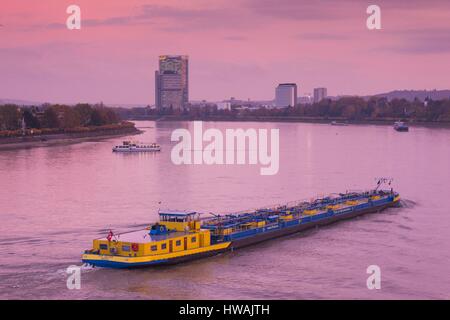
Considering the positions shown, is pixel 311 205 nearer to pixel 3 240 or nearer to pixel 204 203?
pixel 204 203

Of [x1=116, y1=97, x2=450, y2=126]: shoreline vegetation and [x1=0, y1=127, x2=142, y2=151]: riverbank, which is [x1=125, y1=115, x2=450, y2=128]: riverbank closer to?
[x1=116, y1=97, x2=450, y2=126]: shoreline vegetation

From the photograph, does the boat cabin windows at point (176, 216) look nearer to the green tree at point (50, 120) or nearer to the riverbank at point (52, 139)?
the riverbank at point (52, 139)

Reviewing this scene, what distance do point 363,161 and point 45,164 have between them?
19.6m

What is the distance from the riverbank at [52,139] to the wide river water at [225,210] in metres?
18.3

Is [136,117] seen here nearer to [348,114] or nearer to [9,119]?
[348,114]

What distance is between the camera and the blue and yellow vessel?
716 inches

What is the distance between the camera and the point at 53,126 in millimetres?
76875

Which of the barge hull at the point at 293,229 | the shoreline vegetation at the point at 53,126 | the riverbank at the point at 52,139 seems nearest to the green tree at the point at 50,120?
the shoreline vegetation at the point at 53,126

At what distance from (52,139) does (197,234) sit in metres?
53.6

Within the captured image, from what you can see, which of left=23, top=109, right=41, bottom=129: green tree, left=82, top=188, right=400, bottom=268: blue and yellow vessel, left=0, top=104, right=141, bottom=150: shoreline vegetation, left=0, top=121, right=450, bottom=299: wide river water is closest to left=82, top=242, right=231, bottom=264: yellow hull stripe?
left=82, top=188, right=400, bottom=268: blue and yellow vessel

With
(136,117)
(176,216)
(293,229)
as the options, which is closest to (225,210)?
(293,229)

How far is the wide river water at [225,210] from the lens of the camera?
55.3 feet

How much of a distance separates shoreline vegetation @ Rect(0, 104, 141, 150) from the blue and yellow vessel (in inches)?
1580

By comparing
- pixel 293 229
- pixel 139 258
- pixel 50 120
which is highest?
pixel 50 120
